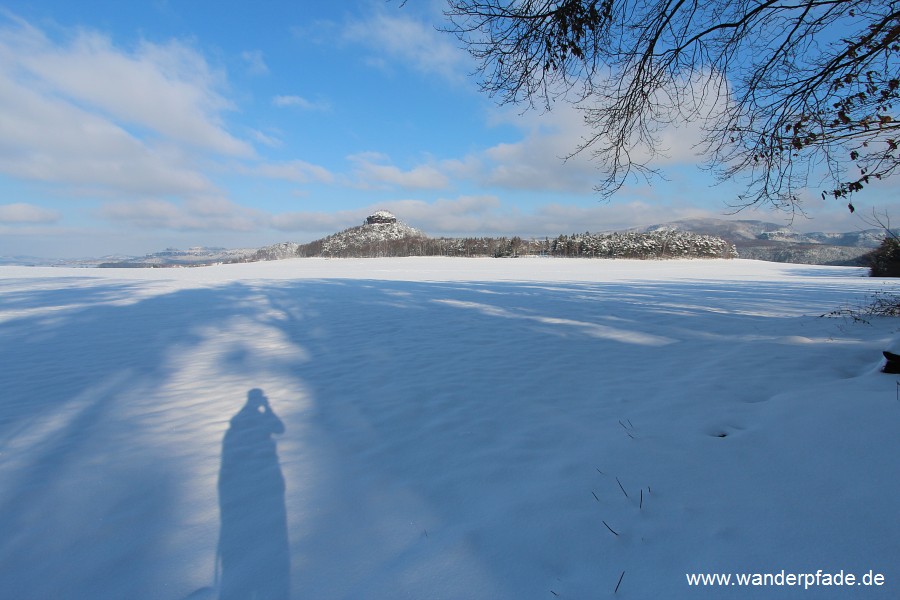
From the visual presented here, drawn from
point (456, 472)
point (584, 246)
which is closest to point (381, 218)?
point (584, 246)

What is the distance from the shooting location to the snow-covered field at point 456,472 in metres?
1.93

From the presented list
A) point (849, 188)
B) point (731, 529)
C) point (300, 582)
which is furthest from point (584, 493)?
point (849, 188)

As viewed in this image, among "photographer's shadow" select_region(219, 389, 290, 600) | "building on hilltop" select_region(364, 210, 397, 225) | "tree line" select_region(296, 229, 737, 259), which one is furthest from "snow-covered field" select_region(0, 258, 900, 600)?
"building on hilltop" select_region(364, 210, 397, 225)

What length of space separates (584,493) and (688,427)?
1501 mm

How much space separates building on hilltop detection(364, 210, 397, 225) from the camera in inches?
7162

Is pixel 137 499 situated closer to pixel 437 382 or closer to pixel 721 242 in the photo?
pixel 437 382

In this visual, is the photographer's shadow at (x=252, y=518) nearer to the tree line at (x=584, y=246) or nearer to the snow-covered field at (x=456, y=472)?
the snow-covered field at (x=456, y=472)

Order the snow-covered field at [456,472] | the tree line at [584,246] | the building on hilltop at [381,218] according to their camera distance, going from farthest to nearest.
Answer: the building on hilltop at [381,218]
the tree line at [584,246]
the snow-covered field at [456,472]

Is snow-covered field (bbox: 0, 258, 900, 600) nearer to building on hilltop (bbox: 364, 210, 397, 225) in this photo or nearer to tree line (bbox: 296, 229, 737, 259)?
tree line (bbox: 296, 229, 737, 259)

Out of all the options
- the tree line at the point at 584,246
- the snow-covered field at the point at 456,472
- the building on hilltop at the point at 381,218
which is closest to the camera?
the snow-covered field at the point at 456,472

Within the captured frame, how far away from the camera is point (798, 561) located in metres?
1.76

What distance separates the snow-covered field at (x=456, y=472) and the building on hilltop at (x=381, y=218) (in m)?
181

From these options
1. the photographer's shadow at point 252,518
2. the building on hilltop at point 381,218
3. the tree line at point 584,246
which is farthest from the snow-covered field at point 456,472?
the building on hilltop at point 381,218

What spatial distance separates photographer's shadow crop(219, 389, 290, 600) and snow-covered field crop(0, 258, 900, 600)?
0.05 feet
